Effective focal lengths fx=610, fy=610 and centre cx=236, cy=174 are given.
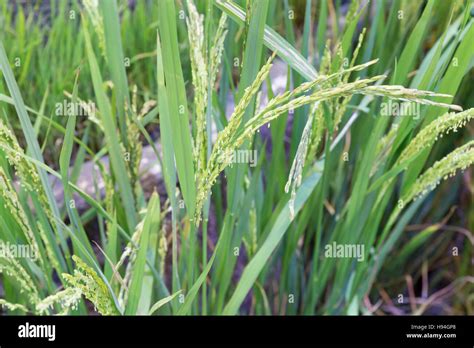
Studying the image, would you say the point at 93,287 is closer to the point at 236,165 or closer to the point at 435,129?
the point at 236,165

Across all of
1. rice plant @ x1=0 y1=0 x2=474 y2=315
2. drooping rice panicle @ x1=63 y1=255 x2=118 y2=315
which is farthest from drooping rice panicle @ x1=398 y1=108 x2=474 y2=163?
drooping rice panicle @ x1=63 y1=255 x2=118 y2=315

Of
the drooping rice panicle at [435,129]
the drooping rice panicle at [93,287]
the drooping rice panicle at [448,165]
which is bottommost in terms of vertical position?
the drooping rice panicle at [93,287]

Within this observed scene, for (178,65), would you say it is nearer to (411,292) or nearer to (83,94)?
(83,94)

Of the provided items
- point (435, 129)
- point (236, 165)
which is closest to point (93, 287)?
point (236, 165)

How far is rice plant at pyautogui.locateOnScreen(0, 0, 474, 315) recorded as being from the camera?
62 cm

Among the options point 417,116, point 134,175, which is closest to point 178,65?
point 134,175

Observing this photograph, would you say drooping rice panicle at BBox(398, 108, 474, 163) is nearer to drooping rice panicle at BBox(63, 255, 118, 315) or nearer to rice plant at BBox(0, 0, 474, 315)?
rice plant at BBox(0, 0, 474, 315)

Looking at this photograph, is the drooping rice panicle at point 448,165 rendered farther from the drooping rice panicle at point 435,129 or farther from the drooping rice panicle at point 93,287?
the drooping rice panicle at point 93,287

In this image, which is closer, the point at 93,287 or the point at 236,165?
the point at 93,287

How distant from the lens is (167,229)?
943 millimetres

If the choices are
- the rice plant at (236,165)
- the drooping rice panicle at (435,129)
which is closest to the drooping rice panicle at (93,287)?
the rice plant at (236,165)

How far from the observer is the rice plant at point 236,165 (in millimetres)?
622

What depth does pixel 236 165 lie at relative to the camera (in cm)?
70

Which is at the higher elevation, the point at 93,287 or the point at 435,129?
the point at 435,129
